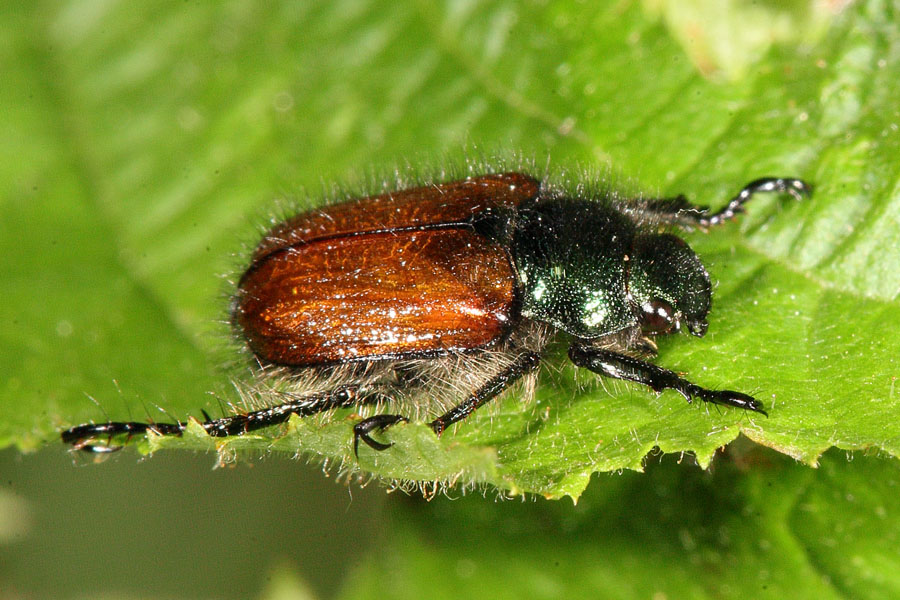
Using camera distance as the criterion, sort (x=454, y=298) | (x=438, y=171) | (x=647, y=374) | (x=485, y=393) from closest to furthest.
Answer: (x=647, y=374)
(x=485, y=393)
(x=454, y=298)
(x=438, y=171)

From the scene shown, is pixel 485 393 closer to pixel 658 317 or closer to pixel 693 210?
pixel 658 317

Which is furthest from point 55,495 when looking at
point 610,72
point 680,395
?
point 610,72

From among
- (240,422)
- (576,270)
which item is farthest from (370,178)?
(240,422)

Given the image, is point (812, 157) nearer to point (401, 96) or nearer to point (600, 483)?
point (600, 483)

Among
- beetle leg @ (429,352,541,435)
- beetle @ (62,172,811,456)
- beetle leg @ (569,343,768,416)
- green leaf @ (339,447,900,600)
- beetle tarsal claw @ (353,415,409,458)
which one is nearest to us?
beetle tarsal claw @ (353,415,409,458)

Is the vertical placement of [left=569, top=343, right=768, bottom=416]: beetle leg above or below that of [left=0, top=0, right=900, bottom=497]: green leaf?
below

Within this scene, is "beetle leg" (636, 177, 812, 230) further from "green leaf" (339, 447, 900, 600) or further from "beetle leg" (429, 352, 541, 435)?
"green leaf" (339, 447, 900, 600)

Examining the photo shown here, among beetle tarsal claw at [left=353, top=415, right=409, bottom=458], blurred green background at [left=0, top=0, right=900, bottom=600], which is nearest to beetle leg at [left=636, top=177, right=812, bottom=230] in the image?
blurred green background at [left=0, top=0, right=900, bottom=600]
